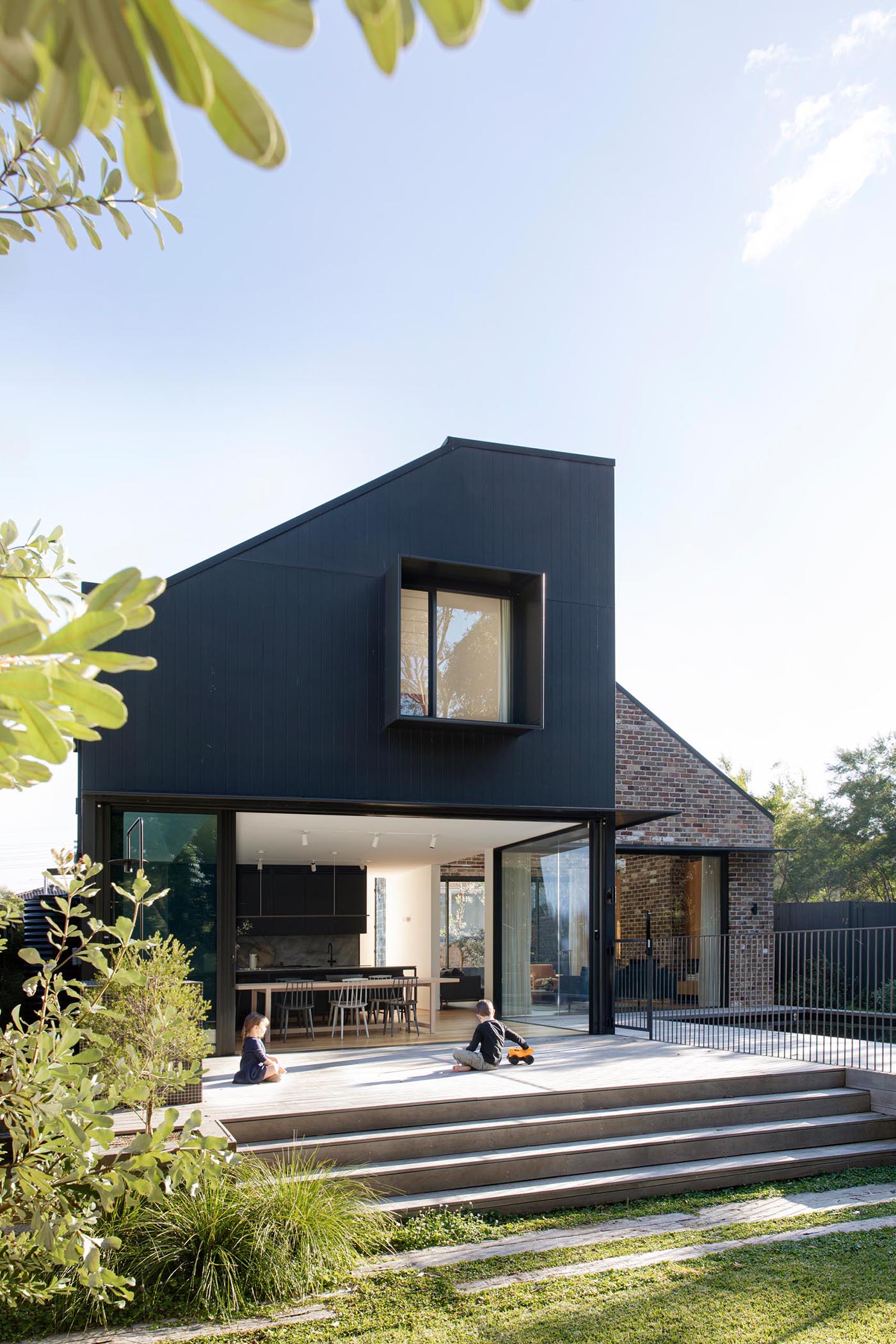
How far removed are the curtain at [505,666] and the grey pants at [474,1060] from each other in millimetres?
3565

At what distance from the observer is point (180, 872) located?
33.1 ft

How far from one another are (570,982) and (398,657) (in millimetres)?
4640

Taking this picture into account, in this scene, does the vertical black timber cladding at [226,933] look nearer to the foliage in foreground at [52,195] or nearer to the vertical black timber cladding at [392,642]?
the vertical black timber cladding at [392,642]

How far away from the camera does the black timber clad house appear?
1001cm

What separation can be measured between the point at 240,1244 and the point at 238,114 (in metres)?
6.04

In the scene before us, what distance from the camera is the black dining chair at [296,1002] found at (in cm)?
1239

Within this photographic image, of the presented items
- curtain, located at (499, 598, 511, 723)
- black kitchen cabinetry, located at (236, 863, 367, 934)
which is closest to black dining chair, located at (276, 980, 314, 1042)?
black kitchen cabinetry, located at (236, 863, 367, 934)

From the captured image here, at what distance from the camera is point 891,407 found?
49.8 feet

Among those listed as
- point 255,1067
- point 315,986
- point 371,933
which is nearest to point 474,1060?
point 255,1067

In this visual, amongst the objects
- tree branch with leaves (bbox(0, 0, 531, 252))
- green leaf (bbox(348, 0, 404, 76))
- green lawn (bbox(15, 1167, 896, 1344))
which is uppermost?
green leaf (bbox(348, 0, 404, 76))

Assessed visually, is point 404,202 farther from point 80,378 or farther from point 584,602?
point 584,602

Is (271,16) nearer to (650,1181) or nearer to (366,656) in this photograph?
(650,1181)

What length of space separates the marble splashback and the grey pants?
750 cm

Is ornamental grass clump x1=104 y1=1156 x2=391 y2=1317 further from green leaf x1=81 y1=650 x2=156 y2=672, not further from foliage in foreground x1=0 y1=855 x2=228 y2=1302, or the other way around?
green leaf x1=81 y1=650 x2=156 y2=672
